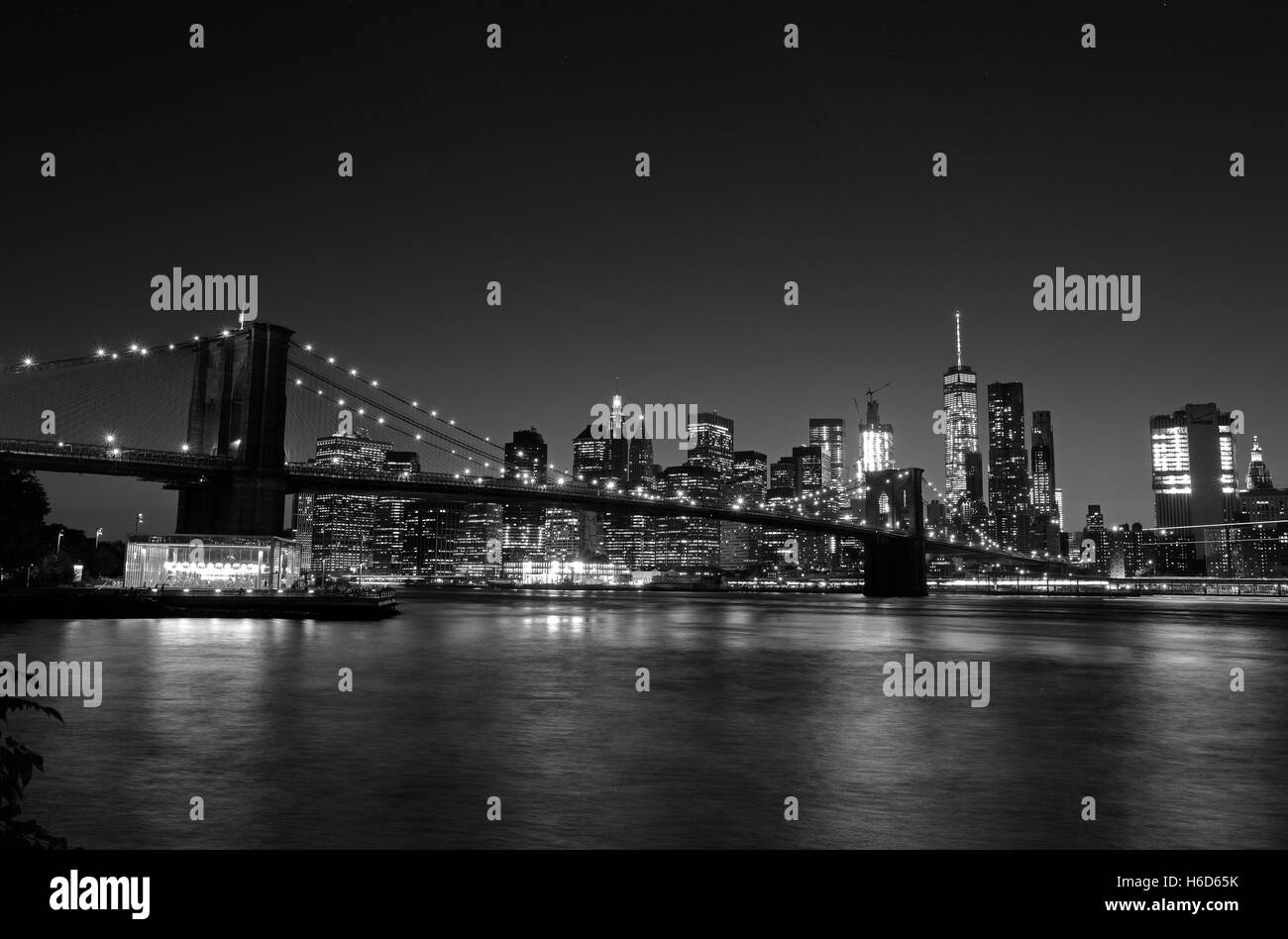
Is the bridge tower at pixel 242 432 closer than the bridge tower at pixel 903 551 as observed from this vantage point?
Yes

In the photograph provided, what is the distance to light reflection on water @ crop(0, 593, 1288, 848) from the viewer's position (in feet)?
34.0

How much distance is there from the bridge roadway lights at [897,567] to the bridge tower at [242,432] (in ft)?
222

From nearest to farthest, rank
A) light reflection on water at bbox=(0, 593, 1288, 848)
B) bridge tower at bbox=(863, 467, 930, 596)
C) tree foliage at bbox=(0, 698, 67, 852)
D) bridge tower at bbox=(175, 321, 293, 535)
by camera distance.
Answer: tree foliage at bbox=(0, 698, 67, 852) < light reflection on water at bbox=(0, 593, 1288, 848) < bridge tower at bbox=(175, 321, 293, 535) < bridge tower at bbox=(863, 467, 930, 596)

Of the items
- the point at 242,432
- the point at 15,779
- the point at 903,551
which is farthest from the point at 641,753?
the point at 903,551

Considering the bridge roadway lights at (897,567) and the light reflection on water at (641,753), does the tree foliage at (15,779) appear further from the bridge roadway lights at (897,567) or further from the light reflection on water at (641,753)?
the bridge roadway lights at (897,567)

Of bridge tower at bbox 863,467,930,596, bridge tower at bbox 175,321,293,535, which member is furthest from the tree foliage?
bridge tower at bbox 863,467,930,596

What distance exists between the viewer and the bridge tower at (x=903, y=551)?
107m

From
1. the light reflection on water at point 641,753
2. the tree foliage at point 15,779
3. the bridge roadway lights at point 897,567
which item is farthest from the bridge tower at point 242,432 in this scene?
the bridge roadway lights at point 897,567

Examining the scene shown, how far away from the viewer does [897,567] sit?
10875cm

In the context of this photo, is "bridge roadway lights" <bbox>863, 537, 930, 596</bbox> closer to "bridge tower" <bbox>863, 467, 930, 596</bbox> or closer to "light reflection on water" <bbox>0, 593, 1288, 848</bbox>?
"bridge tower" <bbox>863, 467, 930, 596</bbox>

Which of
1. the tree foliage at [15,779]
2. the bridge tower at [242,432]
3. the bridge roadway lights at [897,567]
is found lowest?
the bridge roadway lights at [897,567]

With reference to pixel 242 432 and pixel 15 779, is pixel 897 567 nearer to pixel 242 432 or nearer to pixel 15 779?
pixel 242 432

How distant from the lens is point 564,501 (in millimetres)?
82062
